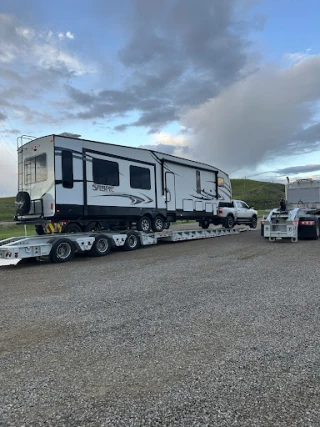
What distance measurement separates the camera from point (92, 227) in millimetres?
12555

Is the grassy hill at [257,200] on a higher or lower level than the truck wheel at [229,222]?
higher

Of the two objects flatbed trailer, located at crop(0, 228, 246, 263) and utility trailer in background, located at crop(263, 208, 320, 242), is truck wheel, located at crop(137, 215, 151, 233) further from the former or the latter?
utility trailer in background, located at crop(263, 208, 320, 242)

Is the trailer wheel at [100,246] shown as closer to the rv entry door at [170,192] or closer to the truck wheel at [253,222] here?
the rv entry door at [170,192]

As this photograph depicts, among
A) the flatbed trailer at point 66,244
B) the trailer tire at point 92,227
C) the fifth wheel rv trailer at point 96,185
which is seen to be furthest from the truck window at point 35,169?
the trailer tire at point 92,227

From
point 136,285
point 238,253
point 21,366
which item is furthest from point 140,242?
point 21,366

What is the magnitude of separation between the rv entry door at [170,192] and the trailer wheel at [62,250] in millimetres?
5050

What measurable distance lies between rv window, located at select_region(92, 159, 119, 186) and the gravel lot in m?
4.59

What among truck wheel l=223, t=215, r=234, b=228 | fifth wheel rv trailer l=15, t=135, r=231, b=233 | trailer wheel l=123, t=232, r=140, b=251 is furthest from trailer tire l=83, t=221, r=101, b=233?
truck wheel l=223, t=215, r=234, b=228

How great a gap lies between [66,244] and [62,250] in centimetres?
21

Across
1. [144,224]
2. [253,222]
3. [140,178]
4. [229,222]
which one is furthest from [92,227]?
[253,222]

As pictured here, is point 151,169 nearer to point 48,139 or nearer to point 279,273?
point 48,139

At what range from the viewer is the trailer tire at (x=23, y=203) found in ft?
37.1

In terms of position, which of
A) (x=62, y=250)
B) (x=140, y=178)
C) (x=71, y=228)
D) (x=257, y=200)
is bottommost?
(x=62, y=250)

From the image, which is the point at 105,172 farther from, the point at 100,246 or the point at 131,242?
the point at 131,242
